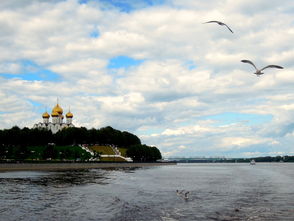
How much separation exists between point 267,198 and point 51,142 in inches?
6264

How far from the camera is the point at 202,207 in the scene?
34.2 m

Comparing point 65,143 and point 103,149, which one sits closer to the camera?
point 65,143

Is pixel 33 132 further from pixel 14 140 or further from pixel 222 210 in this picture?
pixel 222 210

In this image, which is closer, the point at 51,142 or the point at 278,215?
the point at 278,215

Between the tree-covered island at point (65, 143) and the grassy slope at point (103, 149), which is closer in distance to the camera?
the tree-covered island at point (65, 143)

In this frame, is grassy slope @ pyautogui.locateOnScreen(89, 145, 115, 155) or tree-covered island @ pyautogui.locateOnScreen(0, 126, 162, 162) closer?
tree-covered island @ pyautogui.locateOnScreen(0, 126, 162, 162)

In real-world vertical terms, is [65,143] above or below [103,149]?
above

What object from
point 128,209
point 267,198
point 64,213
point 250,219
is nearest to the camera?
point 250,219

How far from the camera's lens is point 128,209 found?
108ft

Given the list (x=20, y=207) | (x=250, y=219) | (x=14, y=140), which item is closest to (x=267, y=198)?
(x=250, y=219)

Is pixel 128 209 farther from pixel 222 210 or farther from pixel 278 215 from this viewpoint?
pixel 278 215

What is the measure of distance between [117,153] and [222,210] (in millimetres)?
167436

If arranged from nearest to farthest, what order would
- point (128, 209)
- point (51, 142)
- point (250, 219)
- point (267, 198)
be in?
point (250, 219)
point (128, 209)
point (267, 198)
point (51, 142)

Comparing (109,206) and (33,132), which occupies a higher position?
(33,132)
